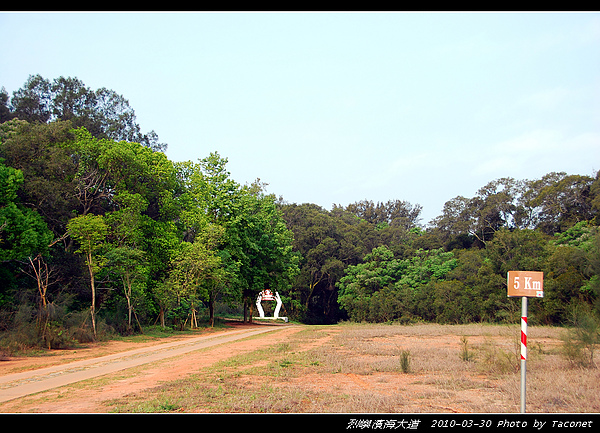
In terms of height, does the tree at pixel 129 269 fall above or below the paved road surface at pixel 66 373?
above

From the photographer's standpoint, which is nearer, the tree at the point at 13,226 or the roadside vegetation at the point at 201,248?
the tree at the point at 13,226

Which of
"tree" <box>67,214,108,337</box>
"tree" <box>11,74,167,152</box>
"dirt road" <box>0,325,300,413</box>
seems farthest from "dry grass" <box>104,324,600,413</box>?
"tree" <box>11,74,167,152</box>

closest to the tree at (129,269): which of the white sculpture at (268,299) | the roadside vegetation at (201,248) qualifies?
the roadside vegetation at (201,248)

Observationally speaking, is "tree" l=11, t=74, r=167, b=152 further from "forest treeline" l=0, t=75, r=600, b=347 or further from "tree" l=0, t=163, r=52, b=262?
"tree" l=0, t=163, r=52, b=262

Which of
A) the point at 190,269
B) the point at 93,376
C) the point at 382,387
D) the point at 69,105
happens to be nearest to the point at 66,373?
the point at 93,376

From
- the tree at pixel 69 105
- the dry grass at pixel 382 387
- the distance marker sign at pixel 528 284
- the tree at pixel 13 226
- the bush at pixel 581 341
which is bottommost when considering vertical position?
the dry grass at pixel 382 387

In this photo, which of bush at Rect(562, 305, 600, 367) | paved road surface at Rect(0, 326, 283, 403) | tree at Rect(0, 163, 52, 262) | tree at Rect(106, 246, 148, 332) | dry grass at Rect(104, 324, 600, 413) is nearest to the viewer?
dry grass at Rect(104, 324, 600, 413)

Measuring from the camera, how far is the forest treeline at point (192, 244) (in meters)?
23.0

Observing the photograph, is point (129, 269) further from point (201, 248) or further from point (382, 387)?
point (382, 387)

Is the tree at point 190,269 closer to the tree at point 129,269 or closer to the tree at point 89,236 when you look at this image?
the tree at point 129,269

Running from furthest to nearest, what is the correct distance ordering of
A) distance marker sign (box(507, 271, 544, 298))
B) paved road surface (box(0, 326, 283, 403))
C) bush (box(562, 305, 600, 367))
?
bush (box(562, 305, 600, 367)), paved road surface (box(0, 326, 283, 403)), distance marker sign (box(507, 271, 544, 298))

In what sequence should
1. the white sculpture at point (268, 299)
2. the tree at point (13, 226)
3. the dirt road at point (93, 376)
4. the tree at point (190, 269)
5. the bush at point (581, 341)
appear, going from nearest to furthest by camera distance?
the dirt road at point (93, 376) < the bush at point (581, 341) < the tree at point (13, 226) < the tree at point (190, 269) < the white sculpture at point (268, 299)

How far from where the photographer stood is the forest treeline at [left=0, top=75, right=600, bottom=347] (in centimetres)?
2303

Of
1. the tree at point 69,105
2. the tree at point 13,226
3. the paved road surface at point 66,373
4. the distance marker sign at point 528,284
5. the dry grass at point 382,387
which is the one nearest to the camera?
the distance marker sign at point 528,284
